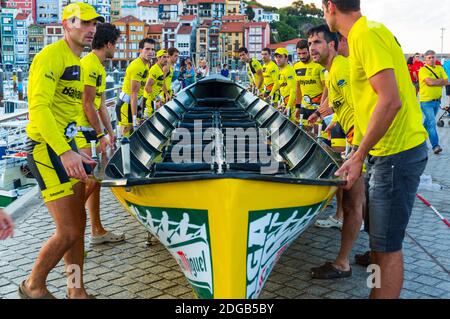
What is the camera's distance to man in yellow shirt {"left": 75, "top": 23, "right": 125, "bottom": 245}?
5684 mm

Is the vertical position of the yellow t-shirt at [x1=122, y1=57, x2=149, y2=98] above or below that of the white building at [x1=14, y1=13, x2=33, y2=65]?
below

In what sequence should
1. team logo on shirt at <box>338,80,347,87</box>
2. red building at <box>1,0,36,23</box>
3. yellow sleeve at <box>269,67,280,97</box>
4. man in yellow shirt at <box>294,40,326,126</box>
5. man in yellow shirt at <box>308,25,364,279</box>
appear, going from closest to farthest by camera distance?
man in yellow shirt at <box>308,25,364,279</box>
team logo on shirt at <box>338,80,347,87</box>
man in yellow shirt at <box>294,40,326,126</box>
yellow sleeve at <box>269,67,280,97</box>
red building at <box>1,0,36,23</box>

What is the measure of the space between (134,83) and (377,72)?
22.1 feet

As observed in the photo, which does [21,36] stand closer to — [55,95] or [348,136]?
[348,136]

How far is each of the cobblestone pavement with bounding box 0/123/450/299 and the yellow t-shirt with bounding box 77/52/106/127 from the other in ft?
5.31

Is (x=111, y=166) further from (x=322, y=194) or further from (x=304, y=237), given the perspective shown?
(x=304, y=237)

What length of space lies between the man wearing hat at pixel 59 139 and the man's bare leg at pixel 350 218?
8.59 feet

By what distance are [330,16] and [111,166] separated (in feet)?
8.12

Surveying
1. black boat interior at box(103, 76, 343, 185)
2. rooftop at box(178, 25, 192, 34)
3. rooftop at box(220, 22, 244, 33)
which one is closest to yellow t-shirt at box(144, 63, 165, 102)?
black boat interior at box(103, 76, 343, 185)

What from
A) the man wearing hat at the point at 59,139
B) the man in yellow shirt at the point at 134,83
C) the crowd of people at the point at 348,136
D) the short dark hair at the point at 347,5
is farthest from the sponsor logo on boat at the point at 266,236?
the man in yellow shirt at the point at 134,83

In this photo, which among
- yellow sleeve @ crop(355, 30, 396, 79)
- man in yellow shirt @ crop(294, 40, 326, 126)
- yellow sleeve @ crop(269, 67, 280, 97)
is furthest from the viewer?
yellow sleeve @ crop(269, 67, 280, 97)

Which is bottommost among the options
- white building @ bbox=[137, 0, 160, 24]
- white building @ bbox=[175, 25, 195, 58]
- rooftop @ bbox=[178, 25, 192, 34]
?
white building @ bbox=[175, 25, 195, 58]

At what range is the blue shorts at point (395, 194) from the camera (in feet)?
11.8

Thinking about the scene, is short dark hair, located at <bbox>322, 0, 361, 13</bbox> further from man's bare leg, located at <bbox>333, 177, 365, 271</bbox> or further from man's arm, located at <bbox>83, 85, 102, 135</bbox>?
man's arm, located at <bbox>83, 85, 102, 135</bbox>
